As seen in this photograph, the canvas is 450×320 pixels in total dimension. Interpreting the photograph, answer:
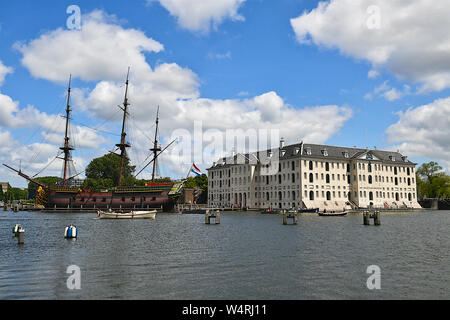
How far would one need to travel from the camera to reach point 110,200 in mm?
104812

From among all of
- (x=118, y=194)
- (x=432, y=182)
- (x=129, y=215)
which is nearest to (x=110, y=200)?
(x=118, y=194)

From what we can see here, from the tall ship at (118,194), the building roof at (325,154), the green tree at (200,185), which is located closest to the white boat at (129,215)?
the tall ship at (118,194)

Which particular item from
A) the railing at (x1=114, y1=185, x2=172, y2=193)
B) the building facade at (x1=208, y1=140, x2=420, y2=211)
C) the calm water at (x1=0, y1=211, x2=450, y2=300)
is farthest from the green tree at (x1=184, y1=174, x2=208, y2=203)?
the calm water at (x1=0, y1=211, x2=450, y2=300)

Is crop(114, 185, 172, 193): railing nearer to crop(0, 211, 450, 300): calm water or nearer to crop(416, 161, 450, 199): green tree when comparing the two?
crop(0, 211, 450, 300): calm water

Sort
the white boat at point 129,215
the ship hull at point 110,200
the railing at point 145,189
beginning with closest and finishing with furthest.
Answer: the white boat at point 129,215
the railing at point 145,189
the ship hull at point 110,200

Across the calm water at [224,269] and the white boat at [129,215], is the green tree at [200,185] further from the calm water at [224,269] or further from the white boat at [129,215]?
the calm water at [224,269]

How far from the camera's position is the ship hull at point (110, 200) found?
101000 mm

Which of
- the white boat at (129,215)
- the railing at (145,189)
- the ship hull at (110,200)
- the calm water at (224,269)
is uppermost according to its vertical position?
the railing at (145,189)

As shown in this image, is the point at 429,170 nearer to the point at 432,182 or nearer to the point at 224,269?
the point at 432,182

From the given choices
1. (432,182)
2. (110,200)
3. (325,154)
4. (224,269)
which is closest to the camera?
(224,269)

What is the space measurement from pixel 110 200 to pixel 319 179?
195 ft

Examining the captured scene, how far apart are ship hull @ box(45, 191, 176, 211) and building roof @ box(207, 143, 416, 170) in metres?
33.3
